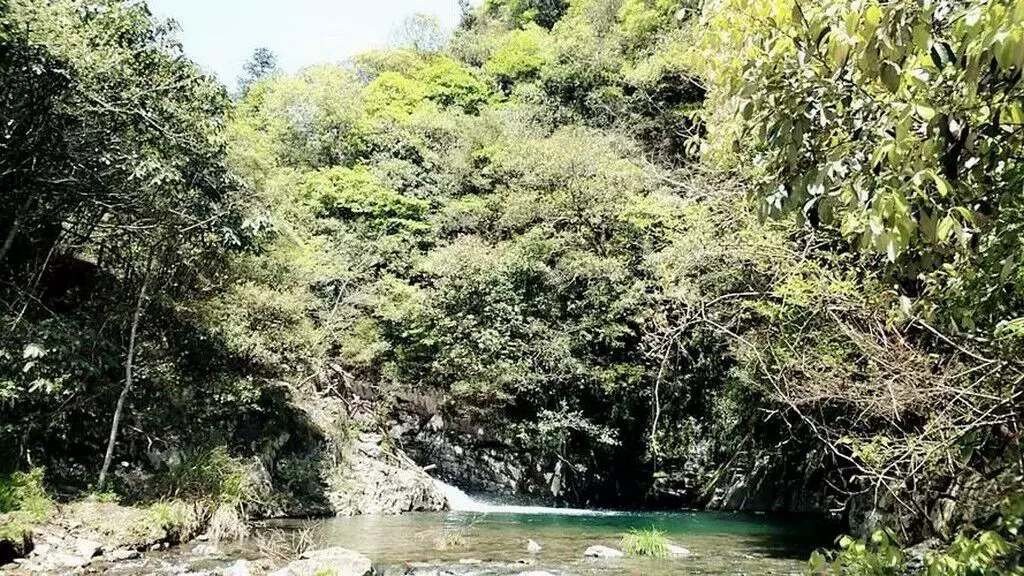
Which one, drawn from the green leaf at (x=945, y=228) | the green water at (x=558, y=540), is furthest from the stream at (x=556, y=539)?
the green leaf at (x=945, y=228)

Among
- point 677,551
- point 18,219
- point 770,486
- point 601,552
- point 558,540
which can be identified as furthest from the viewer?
point 770,486

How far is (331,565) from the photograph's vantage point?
28.0 feet

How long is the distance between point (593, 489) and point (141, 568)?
1467 cm

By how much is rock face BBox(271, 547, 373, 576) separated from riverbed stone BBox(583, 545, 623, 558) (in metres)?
3.62

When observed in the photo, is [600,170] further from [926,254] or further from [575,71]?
[926,254]

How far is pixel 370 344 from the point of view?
21.5 m

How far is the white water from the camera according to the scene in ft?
59.1

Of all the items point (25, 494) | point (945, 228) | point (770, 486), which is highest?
point (945, 228)

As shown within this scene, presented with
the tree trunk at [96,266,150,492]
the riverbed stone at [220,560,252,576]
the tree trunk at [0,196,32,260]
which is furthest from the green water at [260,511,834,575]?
the tree trunk at [0,196,32,260]

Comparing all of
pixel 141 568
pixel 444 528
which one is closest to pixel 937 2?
pixel 141 568

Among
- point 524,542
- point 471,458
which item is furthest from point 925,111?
point 471,458

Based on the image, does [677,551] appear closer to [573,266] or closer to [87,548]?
[87,548]

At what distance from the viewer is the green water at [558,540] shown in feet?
32.9

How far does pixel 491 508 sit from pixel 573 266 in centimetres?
700
